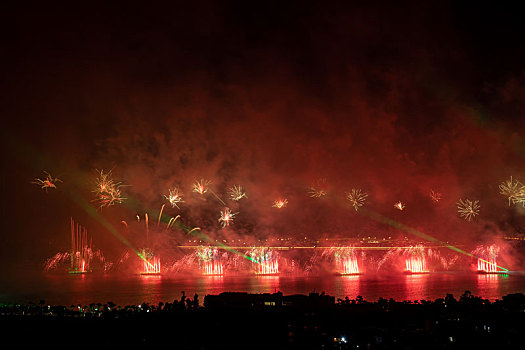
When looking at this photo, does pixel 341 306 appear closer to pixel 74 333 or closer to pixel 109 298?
pixel 74 333

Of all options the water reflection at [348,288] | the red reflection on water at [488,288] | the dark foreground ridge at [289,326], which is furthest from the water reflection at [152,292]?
the red reflection on water at [488,288]

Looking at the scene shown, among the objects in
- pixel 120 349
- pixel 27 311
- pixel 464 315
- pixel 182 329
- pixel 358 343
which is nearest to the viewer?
pixel 120 349

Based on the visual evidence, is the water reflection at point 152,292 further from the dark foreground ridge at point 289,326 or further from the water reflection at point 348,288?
the water reflection at point 348,288

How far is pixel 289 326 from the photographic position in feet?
Result: 126

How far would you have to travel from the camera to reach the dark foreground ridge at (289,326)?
31.3m

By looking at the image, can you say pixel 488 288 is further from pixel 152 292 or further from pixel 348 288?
pixel 152 292

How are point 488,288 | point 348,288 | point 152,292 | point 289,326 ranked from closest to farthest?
point 289,326
point 152,292
point 488,288
point 348,288

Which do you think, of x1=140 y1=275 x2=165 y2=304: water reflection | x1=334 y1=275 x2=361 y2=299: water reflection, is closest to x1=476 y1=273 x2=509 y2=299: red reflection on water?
x1=334 y1=275 x2=361 y2=299: water reflection

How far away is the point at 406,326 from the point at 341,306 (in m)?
10.4

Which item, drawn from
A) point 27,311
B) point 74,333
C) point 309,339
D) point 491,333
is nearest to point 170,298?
point 27,311

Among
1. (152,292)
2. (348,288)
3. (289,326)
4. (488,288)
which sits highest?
(289,326)

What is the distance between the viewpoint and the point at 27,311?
46.7 meters

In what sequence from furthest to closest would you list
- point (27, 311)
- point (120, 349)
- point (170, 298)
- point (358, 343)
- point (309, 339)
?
1. point (170, 298)
2. point (27, 311)
3. point (309, 339)
4. point (358, 343)
5. point (120, 349)

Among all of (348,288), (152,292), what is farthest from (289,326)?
(152,292)
